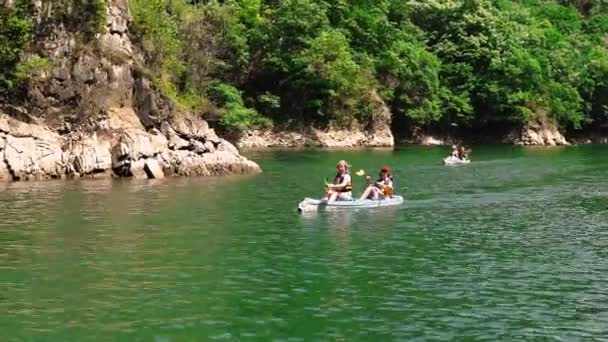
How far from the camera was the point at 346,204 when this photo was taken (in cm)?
3775

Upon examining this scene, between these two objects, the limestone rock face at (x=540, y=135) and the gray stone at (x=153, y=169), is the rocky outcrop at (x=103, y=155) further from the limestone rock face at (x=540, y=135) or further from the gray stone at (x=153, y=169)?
the limestone rock face at (x=540, y=135)

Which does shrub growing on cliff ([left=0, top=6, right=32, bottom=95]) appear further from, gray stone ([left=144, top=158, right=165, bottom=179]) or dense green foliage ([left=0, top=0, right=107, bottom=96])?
gray stone ([left=144, top=158, right=165, bottom=179])

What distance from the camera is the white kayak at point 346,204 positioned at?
36344mm

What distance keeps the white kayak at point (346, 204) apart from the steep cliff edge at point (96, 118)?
16560mm

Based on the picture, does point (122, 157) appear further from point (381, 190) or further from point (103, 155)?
→ point (381, 190)

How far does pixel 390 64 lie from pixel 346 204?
Answer: 60.9 m

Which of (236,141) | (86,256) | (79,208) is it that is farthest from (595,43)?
(86,256)

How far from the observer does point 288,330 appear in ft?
58.6

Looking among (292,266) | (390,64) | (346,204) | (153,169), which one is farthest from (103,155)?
(390,64)

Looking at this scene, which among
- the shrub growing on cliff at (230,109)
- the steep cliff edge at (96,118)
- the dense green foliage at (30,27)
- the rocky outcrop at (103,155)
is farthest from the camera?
the shrub growing on cliff at (230,109)

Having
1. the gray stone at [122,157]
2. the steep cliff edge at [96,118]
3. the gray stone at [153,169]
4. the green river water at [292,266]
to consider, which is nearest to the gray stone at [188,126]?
the steep cliff edge at [96,118]

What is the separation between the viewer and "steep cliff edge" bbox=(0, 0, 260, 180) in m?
49.7

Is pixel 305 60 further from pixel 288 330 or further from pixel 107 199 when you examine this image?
pixel 288 330

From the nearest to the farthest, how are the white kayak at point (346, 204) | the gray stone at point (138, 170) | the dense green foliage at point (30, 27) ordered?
the white kayak at point (346, 204)
the gray stone at point (138, 170)
the dense green foliage at point (30, 27)
